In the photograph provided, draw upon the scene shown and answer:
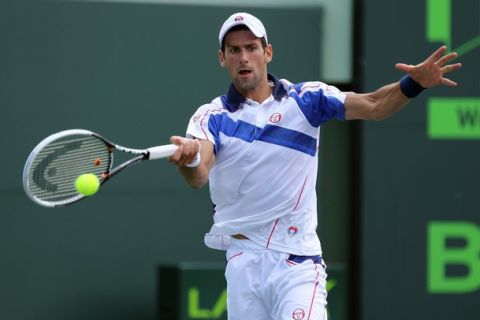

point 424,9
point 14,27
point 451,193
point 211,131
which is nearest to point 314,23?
point 424,9

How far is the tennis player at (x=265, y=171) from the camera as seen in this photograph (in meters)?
5.19

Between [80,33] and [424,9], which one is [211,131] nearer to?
[80,33]

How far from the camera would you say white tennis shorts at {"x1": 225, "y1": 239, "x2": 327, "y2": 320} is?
5133 mm

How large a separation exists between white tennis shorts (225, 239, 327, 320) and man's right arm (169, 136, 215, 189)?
17.7 inches

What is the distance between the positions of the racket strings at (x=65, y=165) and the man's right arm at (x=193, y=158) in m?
0.30

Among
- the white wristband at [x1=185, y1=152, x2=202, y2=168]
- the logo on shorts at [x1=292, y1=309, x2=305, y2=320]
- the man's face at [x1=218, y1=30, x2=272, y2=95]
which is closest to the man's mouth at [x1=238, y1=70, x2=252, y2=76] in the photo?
the man's face at [x1=218, y1=30, x2=272, y2=95]

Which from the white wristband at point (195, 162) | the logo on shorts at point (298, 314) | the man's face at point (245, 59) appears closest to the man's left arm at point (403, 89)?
the man's face at point (245, 59)

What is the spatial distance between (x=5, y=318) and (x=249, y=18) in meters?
3.40

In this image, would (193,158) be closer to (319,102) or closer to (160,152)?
(160,152)

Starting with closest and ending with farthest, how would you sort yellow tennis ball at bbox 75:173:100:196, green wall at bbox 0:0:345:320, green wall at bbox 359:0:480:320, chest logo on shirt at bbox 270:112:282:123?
yellow tennis ball at bbox 75:173:100:196 < chest logo on shirt at bbox 270:112:282:123 < green wall at bbox 0:0:345:320 < green wall at bbox 359:0:480:320

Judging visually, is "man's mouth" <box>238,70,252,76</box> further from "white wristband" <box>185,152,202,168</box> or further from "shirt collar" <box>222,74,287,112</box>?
"white wristband" <box>185,152,202,168</box>

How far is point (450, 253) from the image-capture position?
26.9ft

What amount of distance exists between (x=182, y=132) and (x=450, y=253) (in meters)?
2.14

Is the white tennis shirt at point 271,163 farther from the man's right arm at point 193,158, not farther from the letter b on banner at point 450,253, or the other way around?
the letter b on banner at point 450,253
